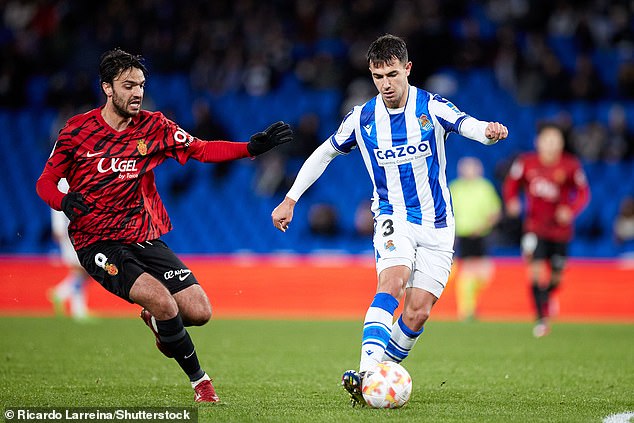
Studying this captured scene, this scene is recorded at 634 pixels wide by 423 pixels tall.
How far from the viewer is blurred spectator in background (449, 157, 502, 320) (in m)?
14.6

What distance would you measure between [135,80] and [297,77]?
14.1 m

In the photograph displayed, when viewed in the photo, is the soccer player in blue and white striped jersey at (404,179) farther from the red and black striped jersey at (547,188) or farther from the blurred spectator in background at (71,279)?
the blurred spectator in background at (71,279)

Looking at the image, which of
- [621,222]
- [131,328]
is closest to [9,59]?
[131,328]

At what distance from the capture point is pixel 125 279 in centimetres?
618

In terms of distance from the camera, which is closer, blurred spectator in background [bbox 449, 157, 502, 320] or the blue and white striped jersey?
the blue and white striped jersey

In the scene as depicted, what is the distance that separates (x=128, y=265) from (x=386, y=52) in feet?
7.28

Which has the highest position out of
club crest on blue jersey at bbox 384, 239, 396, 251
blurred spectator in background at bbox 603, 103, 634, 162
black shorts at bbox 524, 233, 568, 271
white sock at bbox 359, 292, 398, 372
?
blurred spectator in background at bbox 603, 103, 634, 162

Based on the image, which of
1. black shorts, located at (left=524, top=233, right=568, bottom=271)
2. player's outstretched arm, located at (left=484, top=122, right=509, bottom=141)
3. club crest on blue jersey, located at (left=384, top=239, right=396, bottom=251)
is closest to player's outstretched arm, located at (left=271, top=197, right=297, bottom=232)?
club crest on blue jersey, located at (left=384, top=239, right=396, bottom=251)

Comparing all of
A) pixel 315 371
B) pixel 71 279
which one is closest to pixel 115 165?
pixel 315 371

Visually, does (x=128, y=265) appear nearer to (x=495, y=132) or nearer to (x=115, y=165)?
(x=115, y=165)

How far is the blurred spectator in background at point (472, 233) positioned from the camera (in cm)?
1460

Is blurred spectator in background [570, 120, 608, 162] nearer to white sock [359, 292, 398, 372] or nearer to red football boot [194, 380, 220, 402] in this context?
white sock [359, 292, 398, 372]

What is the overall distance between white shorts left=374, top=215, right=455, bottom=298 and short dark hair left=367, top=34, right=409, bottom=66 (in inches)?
42.6

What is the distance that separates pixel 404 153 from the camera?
6.53 meters
